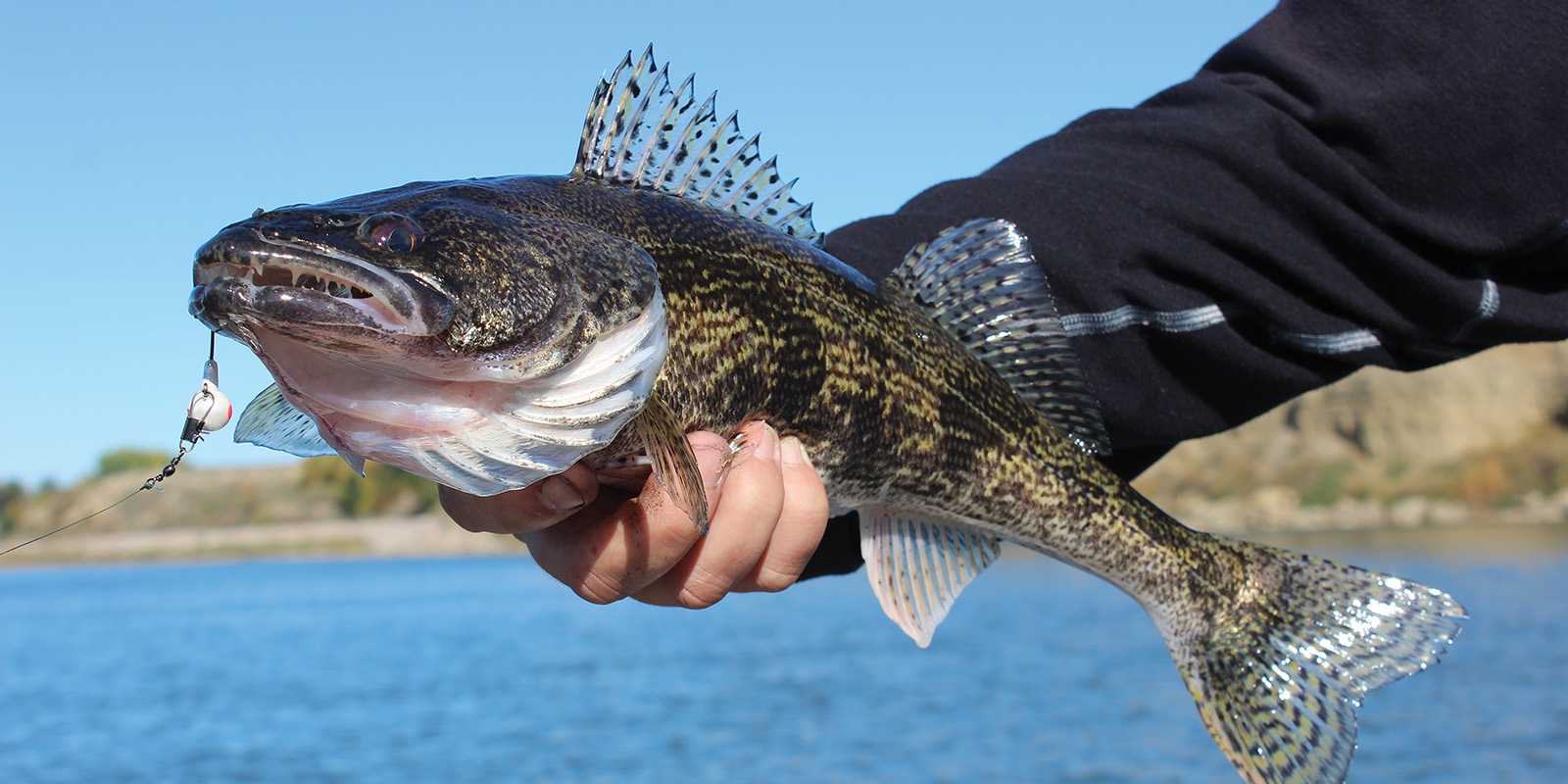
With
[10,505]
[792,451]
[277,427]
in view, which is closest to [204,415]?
[277,427]

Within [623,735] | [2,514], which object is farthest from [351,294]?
[2,514]

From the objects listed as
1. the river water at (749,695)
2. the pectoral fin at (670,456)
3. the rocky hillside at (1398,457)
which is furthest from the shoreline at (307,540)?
the pectoral fin at (670,456)

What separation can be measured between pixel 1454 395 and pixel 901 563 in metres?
67.3

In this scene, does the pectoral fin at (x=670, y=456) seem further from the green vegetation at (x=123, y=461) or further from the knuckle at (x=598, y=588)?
the green vegetation at (x=123, y=461)

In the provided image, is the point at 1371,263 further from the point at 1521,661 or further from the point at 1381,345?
the point at 1521,661

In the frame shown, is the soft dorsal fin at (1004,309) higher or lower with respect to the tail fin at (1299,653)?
higher

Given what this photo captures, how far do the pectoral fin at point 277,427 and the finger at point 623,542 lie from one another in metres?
0.71

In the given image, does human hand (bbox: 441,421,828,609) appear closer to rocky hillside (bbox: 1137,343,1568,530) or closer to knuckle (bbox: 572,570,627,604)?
knuckle (bbox: 572,570,627,604)

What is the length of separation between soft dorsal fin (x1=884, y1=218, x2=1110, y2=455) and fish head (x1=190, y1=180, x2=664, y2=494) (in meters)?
1.18

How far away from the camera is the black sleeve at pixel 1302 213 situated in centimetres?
356

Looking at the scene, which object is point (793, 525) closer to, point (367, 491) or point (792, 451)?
point (792, 451)

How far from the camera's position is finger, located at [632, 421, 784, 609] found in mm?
2848

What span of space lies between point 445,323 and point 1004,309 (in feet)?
6.36

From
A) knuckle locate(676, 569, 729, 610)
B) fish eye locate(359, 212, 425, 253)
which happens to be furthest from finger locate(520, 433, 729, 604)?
fish eye locate(359, 212, 425, 253)
